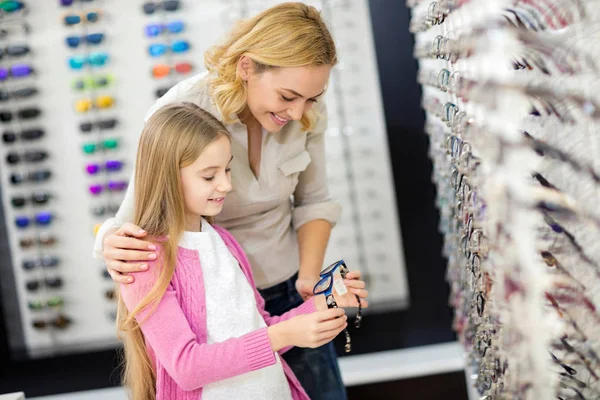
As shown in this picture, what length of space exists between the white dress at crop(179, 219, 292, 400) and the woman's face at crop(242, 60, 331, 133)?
389mm

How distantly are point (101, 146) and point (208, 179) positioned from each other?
2083 millimetres

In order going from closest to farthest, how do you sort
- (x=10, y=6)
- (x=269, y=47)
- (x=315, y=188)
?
(x=269, y=47) < (x=315, y=188) < (x=10, y=6)

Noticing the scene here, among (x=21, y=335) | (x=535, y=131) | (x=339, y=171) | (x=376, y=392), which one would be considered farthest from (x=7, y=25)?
(x=535, y=131)

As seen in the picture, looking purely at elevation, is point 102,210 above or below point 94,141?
below

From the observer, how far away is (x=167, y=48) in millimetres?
3668

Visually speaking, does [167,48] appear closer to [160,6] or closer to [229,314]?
[160,6]

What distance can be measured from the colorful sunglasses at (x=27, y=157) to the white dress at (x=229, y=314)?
2.15 metres

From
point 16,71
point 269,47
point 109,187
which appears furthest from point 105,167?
point 269,47

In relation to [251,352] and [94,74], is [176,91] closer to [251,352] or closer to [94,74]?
[251,352]

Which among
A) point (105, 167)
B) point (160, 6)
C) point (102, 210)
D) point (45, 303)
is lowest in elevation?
point (45, 303)

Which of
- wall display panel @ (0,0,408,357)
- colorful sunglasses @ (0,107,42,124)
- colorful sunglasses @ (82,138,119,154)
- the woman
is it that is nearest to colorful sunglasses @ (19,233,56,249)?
wall display panel @ (0,0,408,357)

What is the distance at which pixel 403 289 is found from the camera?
12.3 feet

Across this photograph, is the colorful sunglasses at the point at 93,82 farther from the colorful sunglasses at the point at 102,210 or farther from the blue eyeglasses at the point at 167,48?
the colorful sunglasses at the point at 102,210

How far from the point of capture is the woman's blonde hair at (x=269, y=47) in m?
1.89
